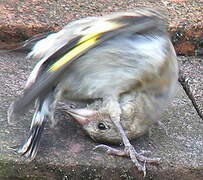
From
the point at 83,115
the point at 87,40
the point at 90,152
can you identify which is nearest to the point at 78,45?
the point at 87,40

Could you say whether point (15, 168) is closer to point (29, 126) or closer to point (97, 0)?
point (29, 126)

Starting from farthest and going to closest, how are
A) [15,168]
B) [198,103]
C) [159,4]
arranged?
1. [159,4]
2. [198,103]
3. [15,168]

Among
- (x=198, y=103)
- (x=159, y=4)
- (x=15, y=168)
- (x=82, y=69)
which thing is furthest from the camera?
(x=159, y=4)

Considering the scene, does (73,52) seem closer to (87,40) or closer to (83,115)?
(87,40)

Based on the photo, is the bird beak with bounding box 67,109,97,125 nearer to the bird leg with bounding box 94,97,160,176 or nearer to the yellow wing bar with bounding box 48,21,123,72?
the bird leg with bounding box 94,97,160,176

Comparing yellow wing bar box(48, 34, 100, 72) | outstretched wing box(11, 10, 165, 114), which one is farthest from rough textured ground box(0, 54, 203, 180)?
yellow wing bar box(48, 34, 100, 72)

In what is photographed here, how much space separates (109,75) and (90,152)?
0.33 meters

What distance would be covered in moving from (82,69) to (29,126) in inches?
13.2

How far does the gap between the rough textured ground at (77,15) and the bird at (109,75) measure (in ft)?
1.76

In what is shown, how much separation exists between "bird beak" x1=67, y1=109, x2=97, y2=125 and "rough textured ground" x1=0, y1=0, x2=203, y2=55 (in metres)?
0.70

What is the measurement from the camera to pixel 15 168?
9.03 feet

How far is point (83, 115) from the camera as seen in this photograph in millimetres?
2971

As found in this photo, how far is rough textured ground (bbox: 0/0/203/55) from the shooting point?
3.58m

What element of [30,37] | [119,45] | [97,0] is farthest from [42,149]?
[97,0]
